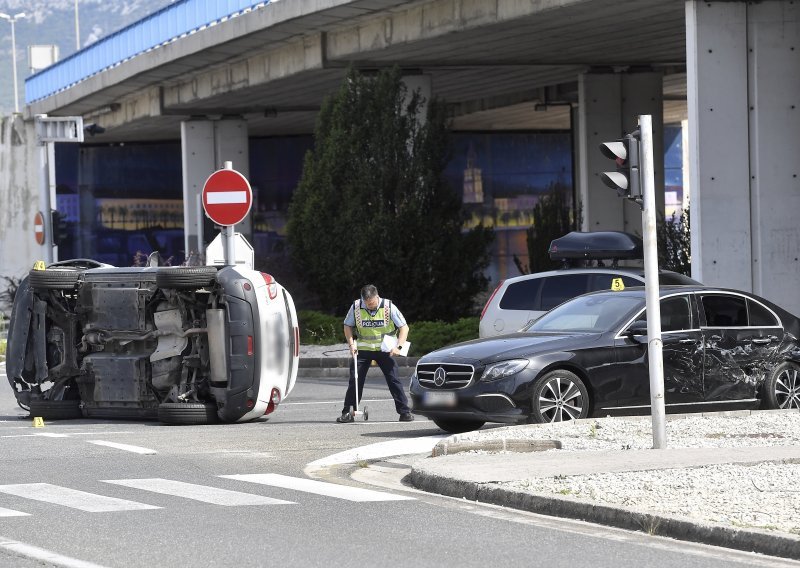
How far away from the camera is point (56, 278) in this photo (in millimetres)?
18391

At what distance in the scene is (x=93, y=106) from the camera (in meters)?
48.2

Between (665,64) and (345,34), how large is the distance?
8.76m

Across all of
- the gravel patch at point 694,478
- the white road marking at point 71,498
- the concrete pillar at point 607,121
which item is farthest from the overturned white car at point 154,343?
the concrete pillar at point 607,121

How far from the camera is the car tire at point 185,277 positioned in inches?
681

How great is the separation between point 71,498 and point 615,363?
20.1 ft

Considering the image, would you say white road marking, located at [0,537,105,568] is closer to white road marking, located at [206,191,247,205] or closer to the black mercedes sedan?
the black mercedes sedan

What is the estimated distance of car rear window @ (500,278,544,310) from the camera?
2025 centimetres

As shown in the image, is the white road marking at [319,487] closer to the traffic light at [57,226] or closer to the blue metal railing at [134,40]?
the blue metal railing at [134,40]

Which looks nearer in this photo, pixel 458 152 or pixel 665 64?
pixel 665 64

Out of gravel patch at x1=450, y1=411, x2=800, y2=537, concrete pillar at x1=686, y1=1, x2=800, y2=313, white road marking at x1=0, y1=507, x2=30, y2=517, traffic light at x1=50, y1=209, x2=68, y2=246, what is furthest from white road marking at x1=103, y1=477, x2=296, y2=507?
traffic light at x1=50, y1=209, x2=68, y2=246

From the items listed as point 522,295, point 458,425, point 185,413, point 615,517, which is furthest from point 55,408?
point 615,517

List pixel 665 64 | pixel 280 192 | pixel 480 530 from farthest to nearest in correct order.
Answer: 1. pixel 280 192
2. pixel 665 64
3. pixel 480 530

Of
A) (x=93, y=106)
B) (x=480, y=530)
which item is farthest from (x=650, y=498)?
(x=93, y=106)

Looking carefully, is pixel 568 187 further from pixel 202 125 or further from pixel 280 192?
pixel 202 125
